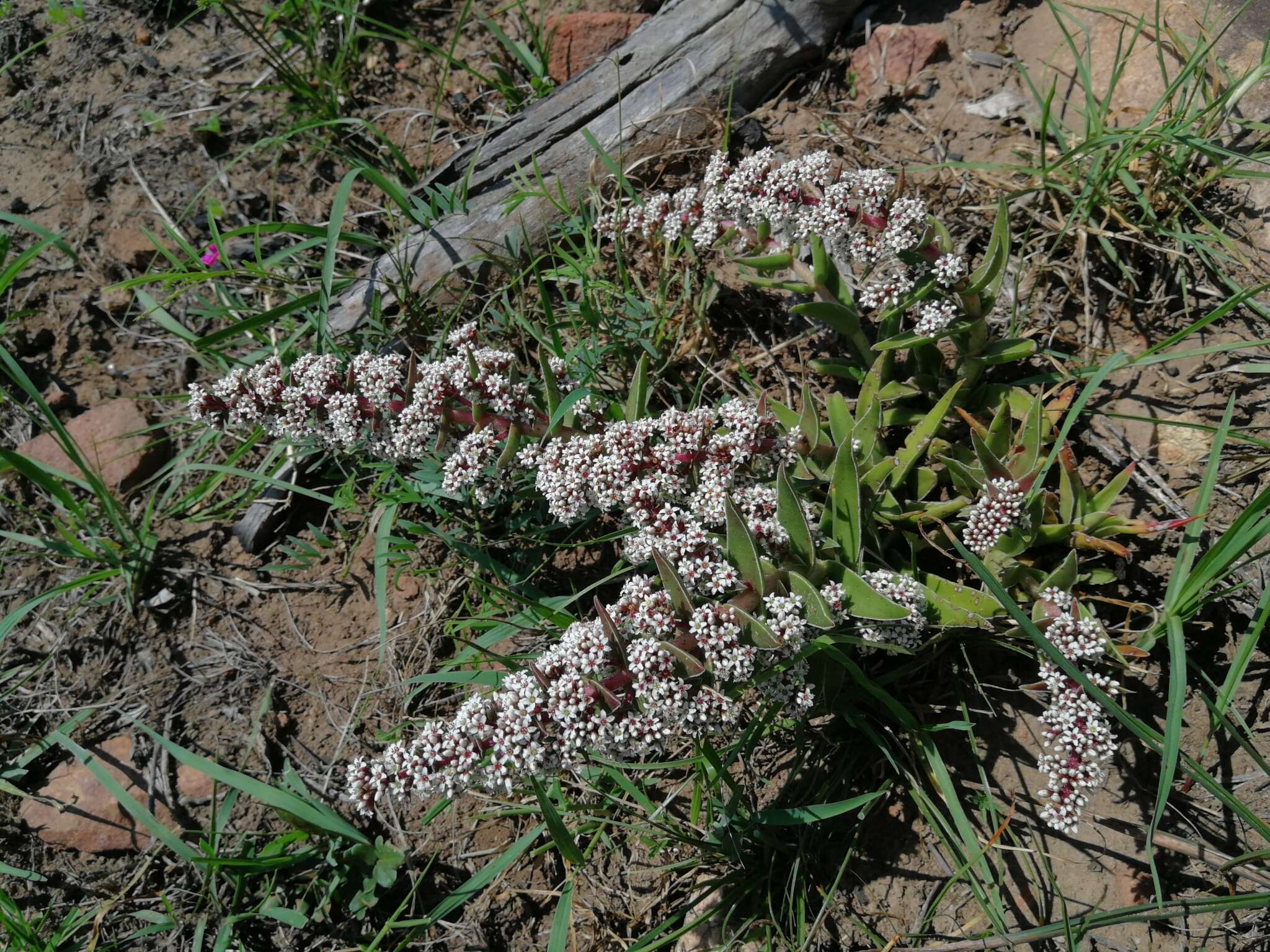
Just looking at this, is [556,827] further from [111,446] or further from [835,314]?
[111,446]

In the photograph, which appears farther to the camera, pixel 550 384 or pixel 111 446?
pixel 111 446

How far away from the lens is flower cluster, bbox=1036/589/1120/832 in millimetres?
2945

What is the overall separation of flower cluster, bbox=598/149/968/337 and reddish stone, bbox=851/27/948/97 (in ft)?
5.43

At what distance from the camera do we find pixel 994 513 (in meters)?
3.34

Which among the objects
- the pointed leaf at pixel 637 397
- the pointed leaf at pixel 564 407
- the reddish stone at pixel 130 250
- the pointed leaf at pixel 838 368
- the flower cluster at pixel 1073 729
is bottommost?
the flower cluster at pixel 1073 729

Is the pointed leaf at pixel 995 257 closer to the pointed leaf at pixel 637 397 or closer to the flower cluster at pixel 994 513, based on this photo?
the flower cluster at pixel 994 513

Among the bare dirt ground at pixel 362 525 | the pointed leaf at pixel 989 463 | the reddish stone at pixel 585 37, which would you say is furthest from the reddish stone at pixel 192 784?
the reddish stone at pixel 585 37

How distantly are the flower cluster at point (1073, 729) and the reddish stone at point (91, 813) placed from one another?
3998mm

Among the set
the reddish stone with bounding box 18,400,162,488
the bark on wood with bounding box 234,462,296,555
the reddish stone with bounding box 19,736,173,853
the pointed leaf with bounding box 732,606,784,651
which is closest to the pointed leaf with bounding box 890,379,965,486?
the pointed leaf with bounding box 732,606,784,651

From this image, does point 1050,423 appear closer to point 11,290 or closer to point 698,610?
point 698,610

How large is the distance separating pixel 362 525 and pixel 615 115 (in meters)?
2.78

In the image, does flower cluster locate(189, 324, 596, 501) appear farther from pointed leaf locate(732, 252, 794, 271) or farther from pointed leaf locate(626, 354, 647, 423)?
pointed leaf locate(732, 252, 794, 271)

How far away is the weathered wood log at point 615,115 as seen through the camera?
5086mm

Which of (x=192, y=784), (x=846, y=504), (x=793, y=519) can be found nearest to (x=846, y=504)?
(x=846, y=504)
